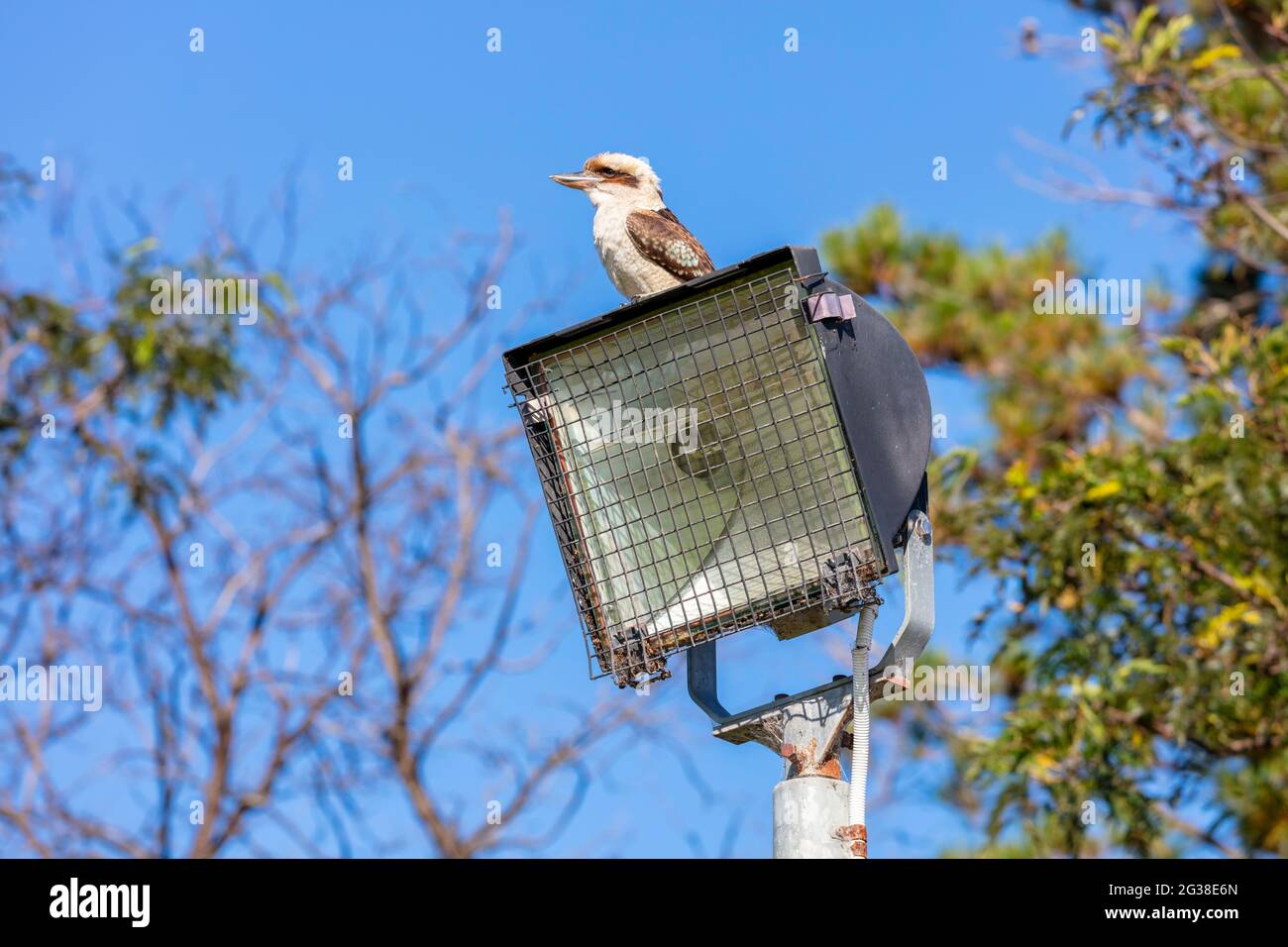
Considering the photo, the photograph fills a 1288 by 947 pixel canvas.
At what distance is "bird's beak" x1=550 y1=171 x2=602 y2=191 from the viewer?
5.67 m

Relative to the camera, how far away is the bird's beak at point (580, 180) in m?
5.67

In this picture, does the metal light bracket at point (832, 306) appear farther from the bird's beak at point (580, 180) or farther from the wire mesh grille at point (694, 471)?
the bird's beak at point (580, 180)

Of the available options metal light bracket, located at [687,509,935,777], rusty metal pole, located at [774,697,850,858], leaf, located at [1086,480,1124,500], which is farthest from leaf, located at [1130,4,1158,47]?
rusty metal pole, located at [774,697,850,858]

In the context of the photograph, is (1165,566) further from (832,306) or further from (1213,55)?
(832,306)

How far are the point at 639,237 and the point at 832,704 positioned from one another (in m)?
2.40

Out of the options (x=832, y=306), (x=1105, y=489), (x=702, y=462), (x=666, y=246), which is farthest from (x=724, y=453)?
(x=1105, y=489)

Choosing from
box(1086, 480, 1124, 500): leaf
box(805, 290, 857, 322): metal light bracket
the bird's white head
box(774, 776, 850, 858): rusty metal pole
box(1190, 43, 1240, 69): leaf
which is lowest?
Answer: box(774, 776, 850, 858): rusty metal pole

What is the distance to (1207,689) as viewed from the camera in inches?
278

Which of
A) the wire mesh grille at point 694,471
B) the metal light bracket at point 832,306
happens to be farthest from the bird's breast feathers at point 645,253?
the metal light bracket at point 832,306

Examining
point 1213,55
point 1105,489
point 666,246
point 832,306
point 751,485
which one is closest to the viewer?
point 832,306

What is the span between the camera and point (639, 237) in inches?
206

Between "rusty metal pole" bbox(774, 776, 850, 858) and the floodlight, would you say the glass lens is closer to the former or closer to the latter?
the floodlight

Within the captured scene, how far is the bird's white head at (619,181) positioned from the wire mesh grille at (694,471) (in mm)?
2081
